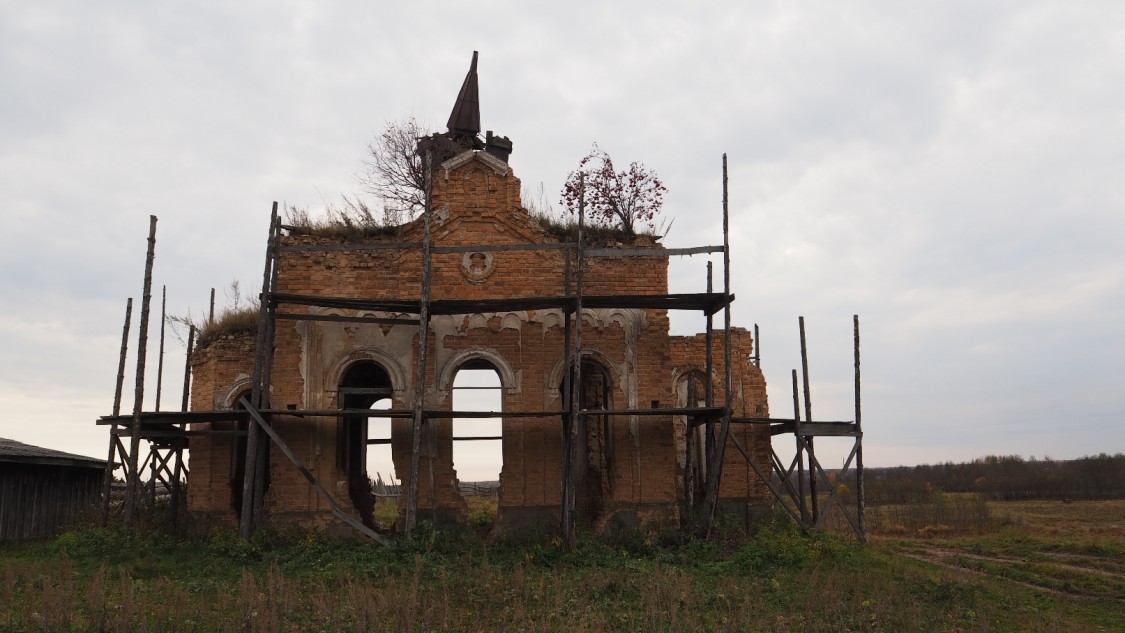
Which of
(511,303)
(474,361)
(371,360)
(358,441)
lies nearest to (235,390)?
(358,441)

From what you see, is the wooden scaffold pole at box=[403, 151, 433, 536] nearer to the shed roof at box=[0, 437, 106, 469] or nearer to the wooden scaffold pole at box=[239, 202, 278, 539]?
the wooden scaffold pole at box=[239, 202, 278, 539]

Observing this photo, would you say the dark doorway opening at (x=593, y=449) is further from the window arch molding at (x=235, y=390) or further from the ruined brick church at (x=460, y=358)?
the window arch molding at (x=235, y=390)

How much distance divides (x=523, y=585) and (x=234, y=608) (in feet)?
11.2

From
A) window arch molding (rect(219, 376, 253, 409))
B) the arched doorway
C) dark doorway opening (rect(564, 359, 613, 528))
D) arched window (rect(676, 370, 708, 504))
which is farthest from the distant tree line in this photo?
window arch molding (rect(219, 376, 253, 409))

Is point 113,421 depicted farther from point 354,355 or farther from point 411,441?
point 411,441

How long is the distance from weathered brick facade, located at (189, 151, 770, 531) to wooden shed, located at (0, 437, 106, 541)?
4.01m

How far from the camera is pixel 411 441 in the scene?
14414 mm

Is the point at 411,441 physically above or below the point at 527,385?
below

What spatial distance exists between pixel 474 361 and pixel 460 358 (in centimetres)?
43

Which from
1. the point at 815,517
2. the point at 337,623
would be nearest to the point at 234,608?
the point at 337,623

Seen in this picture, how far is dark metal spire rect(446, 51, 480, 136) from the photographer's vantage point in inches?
882

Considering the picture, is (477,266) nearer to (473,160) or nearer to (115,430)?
(473,160)

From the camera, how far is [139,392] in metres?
15.0

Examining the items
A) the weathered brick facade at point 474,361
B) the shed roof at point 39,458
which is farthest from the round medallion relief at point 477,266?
the shed roof at point 39,458
